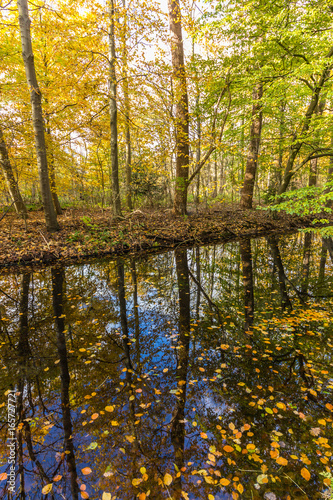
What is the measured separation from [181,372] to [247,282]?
3.54 meters

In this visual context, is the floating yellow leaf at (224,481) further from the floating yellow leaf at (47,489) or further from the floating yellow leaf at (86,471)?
the floating yellow leaf at (47,489)

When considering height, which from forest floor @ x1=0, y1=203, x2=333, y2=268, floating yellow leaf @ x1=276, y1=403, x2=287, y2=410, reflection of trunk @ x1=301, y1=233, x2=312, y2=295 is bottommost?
floating yellow leaf @ x1=276, y1=403, x2=287, y2=410

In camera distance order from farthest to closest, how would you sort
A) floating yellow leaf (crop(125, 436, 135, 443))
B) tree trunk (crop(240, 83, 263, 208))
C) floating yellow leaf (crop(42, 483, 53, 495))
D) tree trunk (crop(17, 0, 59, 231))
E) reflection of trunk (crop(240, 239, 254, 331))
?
tree trunk (crop(240, 83, 263, 208)) → tree trunk (crop(17, 0, 59, 231)) → reflection of trunk (crop(240, 239, 254, 331)) → floating yellow leaf (crop(125, 436, 135, 443)) → floating yellow leaf (crop(42, 483, 53, 495))

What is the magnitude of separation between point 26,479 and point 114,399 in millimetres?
918

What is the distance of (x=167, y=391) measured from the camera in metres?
2.57

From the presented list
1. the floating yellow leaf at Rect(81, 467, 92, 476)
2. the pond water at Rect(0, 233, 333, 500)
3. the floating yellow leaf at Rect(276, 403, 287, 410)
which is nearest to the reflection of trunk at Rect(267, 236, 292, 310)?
the pond water at Rect(0, 233, 333, 500)

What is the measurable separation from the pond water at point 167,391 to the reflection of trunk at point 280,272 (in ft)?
0.22

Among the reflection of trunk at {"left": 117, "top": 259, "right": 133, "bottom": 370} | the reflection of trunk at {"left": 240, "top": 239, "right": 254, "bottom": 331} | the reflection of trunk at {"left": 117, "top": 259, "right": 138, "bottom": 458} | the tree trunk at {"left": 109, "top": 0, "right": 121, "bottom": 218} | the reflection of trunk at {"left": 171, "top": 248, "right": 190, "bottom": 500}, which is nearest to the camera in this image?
the reflection of trunk at {"left": 171, "top": 248, "right": 190, "bottom": 500}

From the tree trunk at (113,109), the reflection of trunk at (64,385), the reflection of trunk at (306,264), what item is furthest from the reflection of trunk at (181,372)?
the tree trunk at (113,109)

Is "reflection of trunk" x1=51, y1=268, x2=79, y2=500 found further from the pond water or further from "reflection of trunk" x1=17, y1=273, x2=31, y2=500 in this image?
"reflection of trunk" x1=17, y1=273, x2=31, y2=500

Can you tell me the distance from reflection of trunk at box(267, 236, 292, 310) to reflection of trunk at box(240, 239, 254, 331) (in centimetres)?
68

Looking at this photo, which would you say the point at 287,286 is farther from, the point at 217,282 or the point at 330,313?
the point at 217,282

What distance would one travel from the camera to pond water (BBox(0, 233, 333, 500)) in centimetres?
175

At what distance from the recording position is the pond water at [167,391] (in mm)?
1745
